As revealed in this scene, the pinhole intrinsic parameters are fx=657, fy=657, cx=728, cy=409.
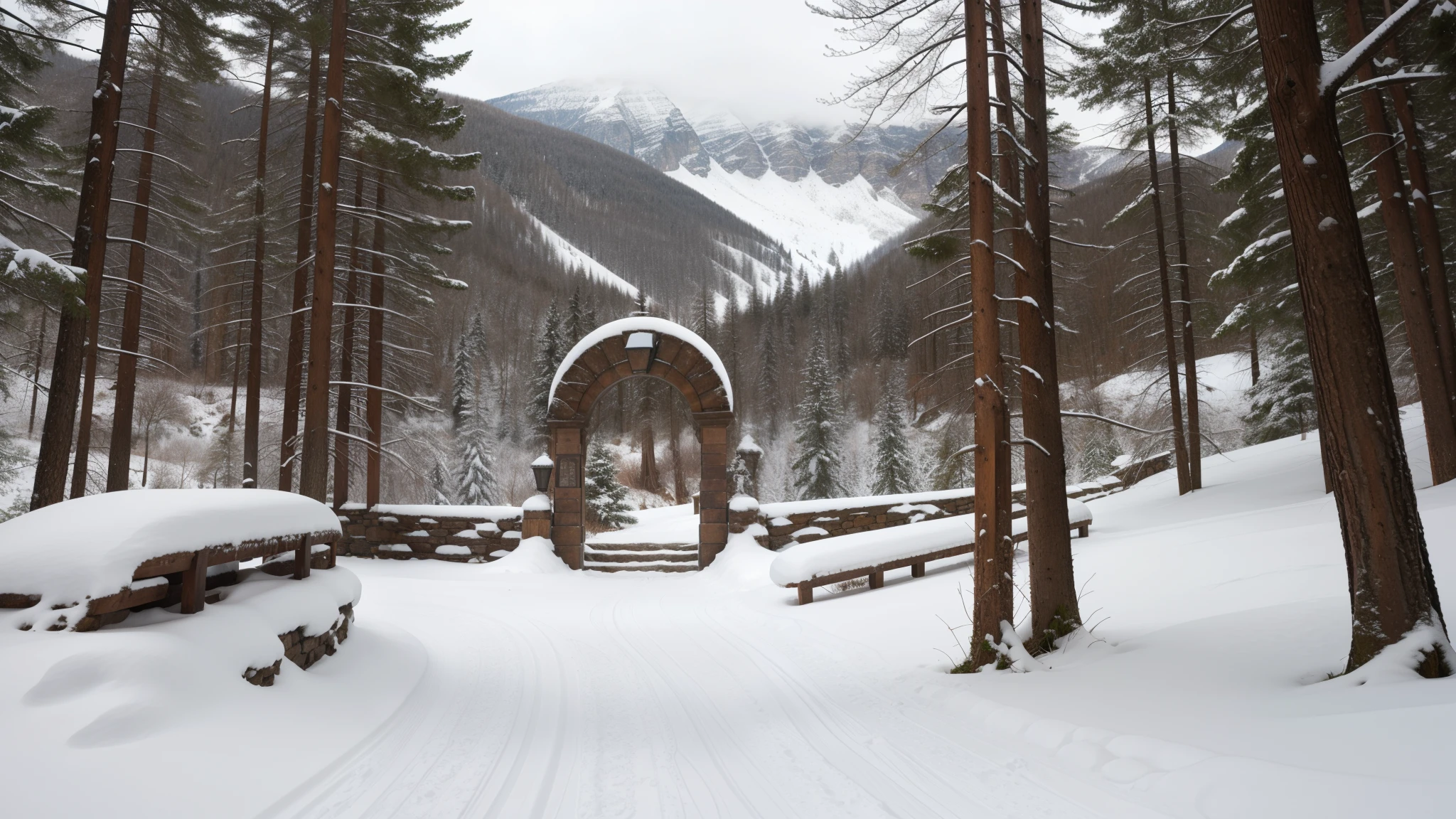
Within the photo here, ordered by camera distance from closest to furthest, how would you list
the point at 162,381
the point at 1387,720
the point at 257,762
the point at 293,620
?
the point at 1387,720 → the point at 257,762 → the point at 293,620 → the point at 162,381


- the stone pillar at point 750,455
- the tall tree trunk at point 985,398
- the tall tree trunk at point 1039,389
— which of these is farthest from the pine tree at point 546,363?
the tall tree trunk at point 985,398

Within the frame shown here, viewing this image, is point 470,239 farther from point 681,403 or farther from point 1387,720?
point 1387,720

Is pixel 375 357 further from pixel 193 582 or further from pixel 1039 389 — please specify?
pixel 1039 389

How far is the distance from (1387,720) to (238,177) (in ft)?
59.6

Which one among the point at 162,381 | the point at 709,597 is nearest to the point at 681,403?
the point at 162,381

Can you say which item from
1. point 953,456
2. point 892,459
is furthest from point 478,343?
point 953,456

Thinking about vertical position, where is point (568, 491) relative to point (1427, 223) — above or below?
below

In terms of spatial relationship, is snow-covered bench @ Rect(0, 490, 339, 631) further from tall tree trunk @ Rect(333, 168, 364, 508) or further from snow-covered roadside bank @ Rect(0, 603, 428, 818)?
tall tree trunk @ Rect(333, 168, 364, 508)

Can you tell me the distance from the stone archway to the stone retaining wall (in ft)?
3.12

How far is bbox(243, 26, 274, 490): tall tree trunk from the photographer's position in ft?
41.5

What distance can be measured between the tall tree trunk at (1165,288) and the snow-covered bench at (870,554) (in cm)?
653

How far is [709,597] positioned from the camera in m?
9.23

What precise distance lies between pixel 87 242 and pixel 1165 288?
17.3 meters

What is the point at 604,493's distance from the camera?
21.6 m
